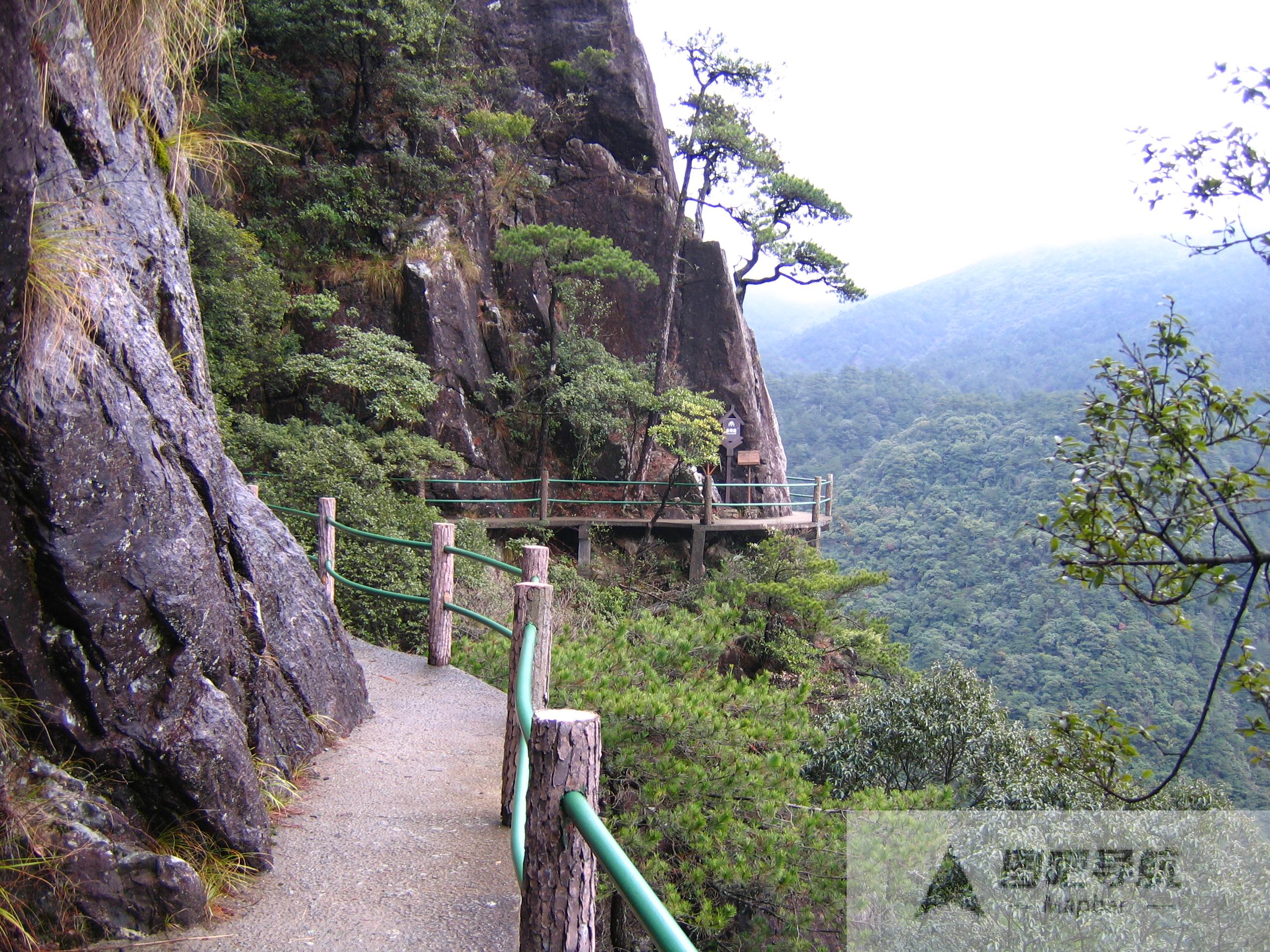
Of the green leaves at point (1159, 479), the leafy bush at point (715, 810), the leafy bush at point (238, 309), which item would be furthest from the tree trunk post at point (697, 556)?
the green leaves at point (1159, 479)

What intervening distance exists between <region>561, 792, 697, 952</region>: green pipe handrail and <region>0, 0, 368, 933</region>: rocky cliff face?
60.0 inches

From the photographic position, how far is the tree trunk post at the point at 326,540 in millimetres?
6059

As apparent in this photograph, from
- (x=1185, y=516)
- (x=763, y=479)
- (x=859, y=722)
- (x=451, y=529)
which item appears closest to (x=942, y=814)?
(x=1185, y=516)

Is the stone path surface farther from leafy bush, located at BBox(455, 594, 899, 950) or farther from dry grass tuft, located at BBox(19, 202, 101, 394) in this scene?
dry grass tuft, located at BBox(19, 202, 101, 394)

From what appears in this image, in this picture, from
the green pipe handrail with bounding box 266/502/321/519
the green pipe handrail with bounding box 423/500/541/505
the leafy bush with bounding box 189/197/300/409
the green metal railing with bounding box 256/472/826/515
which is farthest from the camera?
the green metal railing with bounding box 256/472/826/515

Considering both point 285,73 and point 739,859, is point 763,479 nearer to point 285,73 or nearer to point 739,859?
point 285,73

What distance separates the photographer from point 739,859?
12.5 feet

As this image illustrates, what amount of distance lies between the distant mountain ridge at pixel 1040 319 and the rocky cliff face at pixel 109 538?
30148 mm

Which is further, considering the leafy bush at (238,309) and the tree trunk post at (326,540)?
the leafy bush at (238,309)

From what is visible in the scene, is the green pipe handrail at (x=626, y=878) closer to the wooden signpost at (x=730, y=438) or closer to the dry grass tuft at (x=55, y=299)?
the dry grass tuft at (x=55, y=299)

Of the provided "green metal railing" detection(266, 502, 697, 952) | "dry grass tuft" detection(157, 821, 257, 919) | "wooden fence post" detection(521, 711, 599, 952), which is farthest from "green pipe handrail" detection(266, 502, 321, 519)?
"wooden fence post" detection(521, 711, 599, 952)

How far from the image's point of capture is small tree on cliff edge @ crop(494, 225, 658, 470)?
1238cm

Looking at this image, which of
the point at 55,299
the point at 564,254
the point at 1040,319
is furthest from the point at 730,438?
the point at 1040,319

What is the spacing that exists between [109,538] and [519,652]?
1.32 metres
